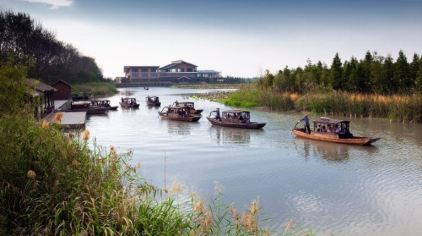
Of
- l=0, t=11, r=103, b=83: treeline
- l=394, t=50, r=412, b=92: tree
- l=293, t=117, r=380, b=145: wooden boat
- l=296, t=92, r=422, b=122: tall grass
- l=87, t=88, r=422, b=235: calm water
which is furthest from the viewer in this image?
l=0, t=11, r=103, b=83: treeline

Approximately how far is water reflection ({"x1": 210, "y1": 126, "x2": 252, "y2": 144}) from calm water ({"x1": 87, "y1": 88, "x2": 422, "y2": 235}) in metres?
0.07

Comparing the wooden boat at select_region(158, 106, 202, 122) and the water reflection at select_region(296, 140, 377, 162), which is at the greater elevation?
the wooden boat at select_region(158, 106, 202, 122)

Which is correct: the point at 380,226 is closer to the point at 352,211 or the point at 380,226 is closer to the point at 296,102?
the point at 352,211

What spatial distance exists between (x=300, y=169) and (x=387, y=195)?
15.6ft

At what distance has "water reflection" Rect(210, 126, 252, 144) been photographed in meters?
28.3

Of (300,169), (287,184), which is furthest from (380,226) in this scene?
(300,169)

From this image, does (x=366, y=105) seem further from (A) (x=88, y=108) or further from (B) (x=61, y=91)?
(B) (x=61, y=91)

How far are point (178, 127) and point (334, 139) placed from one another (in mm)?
13120

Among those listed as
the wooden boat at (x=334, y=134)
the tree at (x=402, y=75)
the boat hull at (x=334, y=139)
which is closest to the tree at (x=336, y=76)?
the tree at (x=402, y=75)

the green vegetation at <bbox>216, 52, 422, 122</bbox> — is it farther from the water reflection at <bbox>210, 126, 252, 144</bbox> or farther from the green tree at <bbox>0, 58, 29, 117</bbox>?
the green tree at <bbox>0, 58, 29, 117</bbox>

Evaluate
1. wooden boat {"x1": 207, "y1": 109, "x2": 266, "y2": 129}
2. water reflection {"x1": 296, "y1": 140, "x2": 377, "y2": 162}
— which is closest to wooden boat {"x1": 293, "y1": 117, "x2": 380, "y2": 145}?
water reflection {"x1": 296, "y1": 140, "x2": 377, "y2": 162}

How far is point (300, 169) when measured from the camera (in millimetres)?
19562

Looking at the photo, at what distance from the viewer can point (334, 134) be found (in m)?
26.4

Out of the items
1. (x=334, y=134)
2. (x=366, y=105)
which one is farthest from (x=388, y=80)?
(x=334, y=134)
